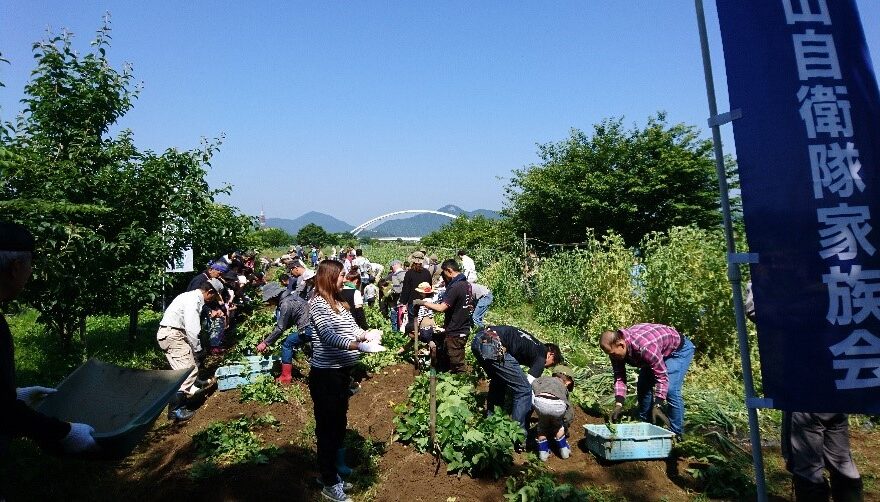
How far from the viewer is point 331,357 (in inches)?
151

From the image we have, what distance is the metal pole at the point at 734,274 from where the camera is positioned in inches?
102

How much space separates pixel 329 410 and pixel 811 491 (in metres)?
3.30

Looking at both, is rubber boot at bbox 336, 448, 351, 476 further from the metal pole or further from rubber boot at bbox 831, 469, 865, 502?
rubber boot at bbox 831, 469, 865, 502

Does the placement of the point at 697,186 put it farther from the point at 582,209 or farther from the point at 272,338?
the point at 272,338

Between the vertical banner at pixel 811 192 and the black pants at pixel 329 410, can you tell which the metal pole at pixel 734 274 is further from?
the black pants at pixel 329 410

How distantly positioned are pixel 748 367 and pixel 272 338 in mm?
5571

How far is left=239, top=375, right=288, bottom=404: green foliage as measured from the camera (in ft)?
20.8

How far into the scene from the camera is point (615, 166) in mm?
21938

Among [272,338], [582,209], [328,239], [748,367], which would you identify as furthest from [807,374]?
[328,239]

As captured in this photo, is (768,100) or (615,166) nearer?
(768,100)

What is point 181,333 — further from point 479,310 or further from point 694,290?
point 694,290

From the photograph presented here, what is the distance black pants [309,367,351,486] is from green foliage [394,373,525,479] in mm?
1074

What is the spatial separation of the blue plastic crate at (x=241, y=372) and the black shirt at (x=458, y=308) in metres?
2.68

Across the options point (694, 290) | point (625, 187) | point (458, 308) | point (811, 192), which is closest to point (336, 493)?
point (458, 308)
